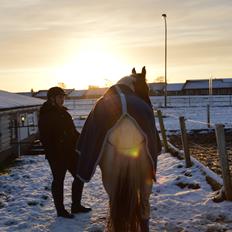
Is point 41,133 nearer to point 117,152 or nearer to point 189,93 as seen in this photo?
point 117,152

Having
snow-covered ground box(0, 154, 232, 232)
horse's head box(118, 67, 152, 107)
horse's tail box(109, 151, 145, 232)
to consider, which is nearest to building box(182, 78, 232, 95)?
snow-covered ground box(0, 154, 232, 232)

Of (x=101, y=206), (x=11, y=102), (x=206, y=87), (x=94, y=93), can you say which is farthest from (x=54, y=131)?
(x=94, y=93)

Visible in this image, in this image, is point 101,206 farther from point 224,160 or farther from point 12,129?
point 12,129

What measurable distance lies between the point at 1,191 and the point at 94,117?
4.58 m

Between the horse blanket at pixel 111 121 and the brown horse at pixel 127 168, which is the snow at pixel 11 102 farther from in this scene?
the brown horse at pixel 127 168

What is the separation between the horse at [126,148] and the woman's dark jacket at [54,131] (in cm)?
199

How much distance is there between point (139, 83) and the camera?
3912 millimetres

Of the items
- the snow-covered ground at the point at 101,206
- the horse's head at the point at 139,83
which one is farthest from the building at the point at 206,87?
the horse's head at the point at 139,83

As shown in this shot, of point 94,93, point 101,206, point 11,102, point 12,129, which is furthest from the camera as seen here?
point 94,93

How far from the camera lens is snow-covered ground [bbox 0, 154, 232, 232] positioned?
533 cm

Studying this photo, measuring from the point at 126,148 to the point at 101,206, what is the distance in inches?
116

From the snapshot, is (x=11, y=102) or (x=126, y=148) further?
(x=11, y=102)

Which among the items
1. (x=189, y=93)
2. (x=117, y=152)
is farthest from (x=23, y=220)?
(x=189, y=93)

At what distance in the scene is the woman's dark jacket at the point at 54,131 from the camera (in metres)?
5.82
